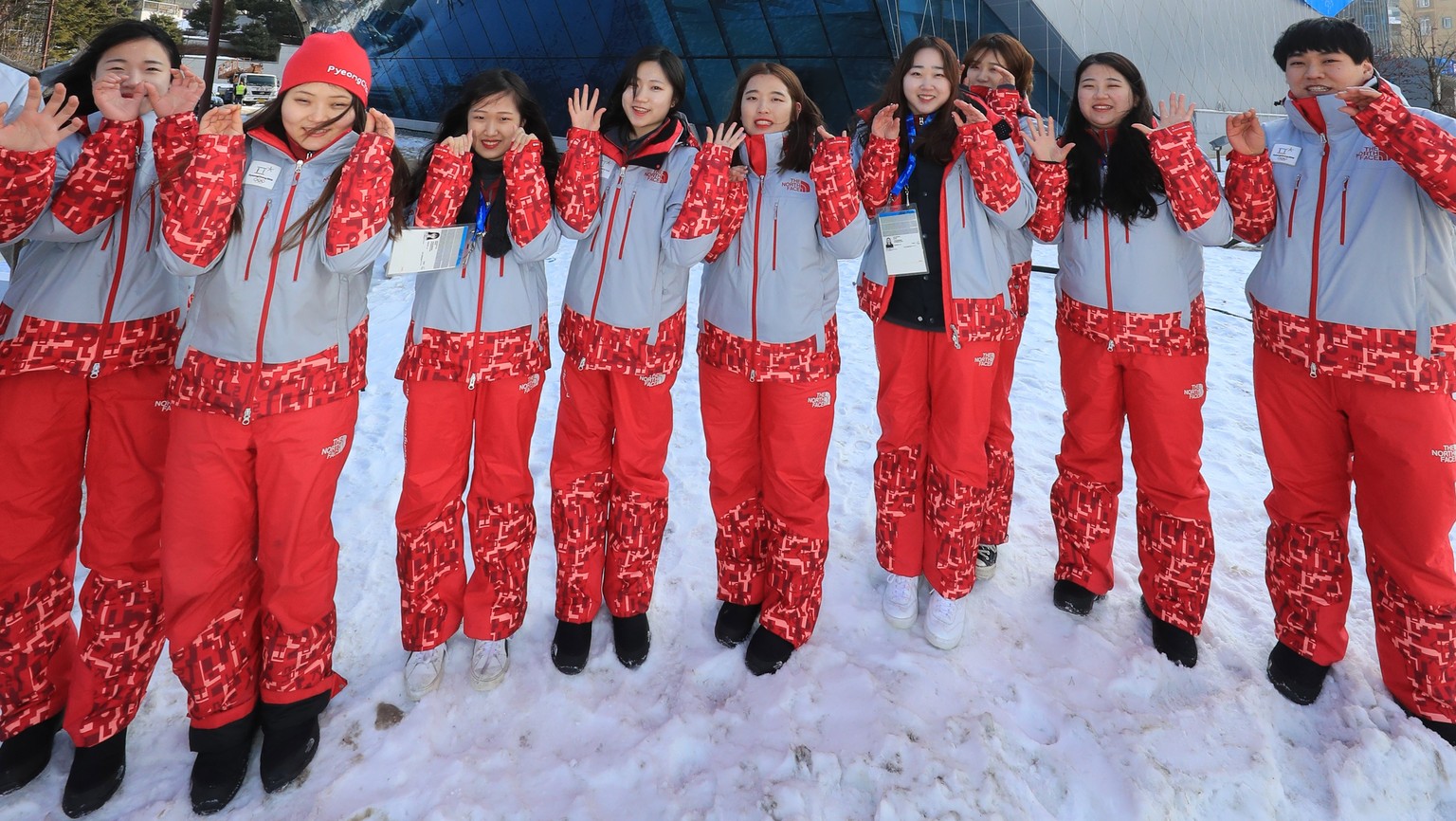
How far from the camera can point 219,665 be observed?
1.90 m

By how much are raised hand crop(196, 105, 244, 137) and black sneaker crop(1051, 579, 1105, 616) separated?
126 inches

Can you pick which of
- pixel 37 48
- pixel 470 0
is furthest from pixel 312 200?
pixel 37 48

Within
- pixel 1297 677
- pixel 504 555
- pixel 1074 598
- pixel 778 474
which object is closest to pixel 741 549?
pixel 778 474

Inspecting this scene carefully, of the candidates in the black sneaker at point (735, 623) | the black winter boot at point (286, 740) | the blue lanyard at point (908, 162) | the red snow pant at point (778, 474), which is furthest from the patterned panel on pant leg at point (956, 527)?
the black winter boot at point (286, 740)

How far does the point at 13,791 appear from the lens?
6.22 feet

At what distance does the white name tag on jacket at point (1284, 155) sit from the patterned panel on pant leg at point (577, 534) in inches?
98.5

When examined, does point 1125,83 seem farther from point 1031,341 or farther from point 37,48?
point 37,48

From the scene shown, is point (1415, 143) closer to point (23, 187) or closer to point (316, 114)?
point (316, 114)

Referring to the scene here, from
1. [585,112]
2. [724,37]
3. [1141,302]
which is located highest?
[724,37]

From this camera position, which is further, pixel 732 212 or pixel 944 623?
pixel 944 623

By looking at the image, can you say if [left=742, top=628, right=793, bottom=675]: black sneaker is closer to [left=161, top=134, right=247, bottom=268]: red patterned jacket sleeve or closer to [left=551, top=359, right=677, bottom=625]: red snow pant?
[left=551, top=359, right=677, bottom=625]: red snow pant

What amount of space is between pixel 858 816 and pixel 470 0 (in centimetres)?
1994

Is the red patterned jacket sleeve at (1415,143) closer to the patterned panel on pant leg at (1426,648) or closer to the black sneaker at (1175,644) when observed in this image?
the patterned panel on pant leg at (1426,648)

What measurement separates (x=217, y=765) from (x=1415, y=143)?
12.5 feet
